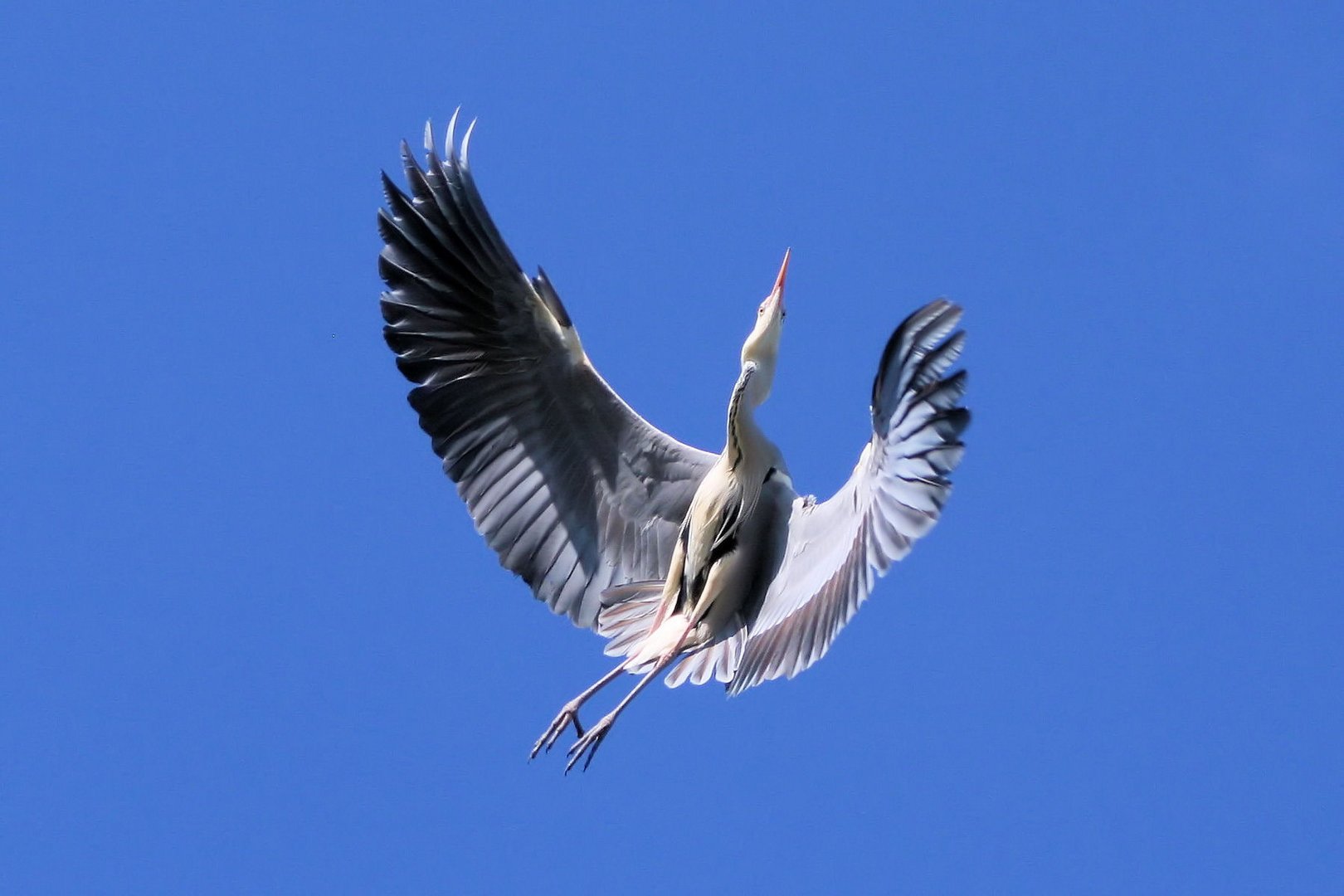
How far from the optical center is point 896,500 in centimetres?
820

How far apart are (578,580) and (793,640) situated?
61.8 inches

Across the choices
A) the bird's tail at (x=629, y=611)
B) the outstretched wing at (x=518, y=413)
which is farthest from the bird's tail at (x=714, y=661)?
the outstretched wing at (x=518, y=413)

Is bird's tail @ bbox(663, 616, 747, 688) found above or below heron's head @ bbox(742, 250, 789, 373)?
below

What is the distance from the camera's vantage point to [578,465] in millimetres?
10117

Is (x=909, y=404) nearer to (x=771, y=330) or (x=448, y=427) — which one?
(x=771, y=330)

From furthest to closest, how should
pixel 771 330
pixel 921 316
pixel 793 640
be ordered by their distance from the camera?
pixel 771 330 → pixel 793 640 → pixel 921 316

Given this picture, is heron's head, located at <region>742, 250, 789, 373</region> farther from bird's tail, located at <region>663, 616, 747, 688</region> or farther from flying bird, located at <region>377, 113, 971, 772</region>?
bird's tail, located at <region>663, 616, 747, 688</region>

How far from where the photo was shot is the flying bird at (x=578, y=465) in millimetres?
9312

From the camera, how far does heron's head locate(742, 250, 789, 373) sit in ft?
31.2

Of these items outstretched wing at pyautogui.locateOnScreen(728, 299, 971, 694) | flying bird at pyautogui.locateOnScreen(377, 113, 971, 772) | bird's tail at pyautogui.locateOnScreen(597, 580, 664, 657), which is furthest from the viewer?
bird's tail at pyautogui.locateOnScreen(597, 580, 664, 657)

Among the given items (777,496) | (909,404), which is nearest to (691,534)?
(777,496)

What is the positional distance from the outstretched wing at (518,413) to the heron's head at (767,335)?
2.14 ft

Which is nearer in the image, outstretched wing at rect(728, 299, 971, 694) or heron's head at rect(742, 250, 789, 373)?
outstretched wing at rect(728, 299, 971, 694)

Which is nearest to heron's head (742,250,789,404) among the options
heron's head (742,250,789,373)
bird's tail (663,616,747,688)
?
heron's head (742,250,789,373)
